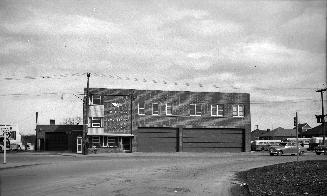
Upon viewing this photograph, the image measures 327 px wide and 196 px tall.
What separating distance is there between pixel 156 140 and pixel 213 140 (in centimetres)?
796

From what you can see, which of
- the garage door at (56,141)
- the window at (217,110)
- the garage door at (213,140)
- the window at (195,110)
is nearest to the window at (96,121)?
the garage door at (213,140)

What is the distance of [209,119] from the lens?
5216 cm

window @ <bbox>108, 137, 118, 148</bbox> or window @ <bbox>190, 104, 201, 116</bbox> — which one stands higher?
window @ <bbox>190, 104, 201, 116</bbox>

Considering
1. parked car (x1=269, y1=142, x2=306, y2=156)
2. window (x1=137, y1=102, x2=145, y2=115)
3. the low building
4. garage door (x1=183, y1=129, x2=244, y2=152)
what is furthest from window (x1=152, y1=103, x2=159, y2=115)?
Answer: the low building

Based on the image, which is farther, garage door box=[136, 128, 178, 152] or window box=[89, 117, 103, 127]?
garage door box=[136, 128, 178, 152]

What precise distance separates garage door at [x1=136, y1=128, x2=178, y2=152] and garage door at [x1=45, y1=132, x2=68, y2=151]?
690 inches

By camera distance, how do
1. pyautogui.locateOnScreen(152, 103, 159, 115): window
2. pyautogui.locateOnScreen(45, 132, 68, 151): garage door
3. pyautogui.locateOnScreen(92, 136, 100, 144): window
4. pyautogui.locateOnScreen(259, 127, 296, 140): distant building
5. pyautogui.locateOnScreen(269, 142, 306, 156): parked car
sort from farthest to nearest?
1. pyautogui.locateOnScreen(259, 127, 296, 140): distant building
2. pyautogui.locateOnScreen(45, 132, 68, 151): garage door
3. pyautogui.locateOnScreen(152, 103, 159, 115): window
4. pyautogui.locateOnScreen(92, 136, 100, 144): window
5. pyautogui.locateOnScreen(269, 142, 306, 156): parked car

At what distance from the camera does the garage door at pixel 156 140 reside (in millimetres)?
49469

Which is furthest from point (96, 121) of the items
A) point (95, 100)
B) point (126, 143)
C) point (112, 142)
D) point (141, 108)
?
point (141, 108)

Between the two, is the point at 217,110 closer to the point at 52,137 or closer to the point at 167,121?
the point at 167,121

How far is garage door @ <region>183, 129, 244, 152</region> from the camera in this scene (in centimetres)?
5112

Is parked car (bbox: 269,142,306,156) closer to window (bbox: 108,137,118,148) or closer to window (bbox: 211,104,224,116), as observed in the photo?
window (bbox: 211,104,224,116)

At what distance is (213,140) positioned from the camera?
51.8 metres

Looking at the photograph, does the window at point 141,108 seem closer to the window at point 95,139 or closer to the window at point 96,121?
the window at point 96,121
